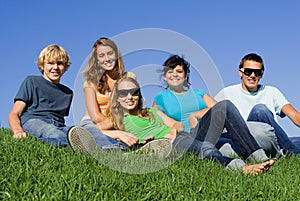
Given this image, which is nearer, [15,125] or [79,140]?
[79,140]

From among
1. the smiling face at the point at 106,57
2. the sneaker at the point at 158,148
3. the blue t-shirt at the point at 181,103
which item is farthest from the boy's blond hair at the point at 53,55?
the sneaker at the point at 158,148

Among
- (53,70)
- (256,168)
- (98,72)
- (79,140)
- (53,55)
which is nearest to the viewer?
(256,168)

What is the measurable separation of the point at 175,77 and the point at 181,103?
377mm

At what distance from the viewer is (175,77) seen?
6.03 m

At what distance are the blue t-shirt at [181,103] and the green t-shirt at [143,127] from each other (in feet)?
0.77

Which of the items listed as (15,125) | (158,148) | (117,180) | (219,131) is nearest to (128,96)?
(158,148)

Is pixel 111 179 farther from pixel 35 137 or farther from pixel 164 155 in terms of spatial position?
pixel 35 137

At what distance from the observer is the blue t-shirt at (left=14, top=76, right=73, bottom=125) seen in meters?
6.43

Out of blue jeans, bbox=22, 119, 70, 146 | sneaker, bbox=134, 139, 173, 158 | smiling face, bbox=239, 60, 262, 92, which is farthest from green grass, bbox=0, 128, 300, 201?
smiling face, bbox=239, 60, 262, 92

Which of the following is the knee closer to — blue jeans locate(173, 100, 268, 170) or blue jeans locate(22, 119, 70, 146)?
blue jeans locate(173, 100, 268, 170)

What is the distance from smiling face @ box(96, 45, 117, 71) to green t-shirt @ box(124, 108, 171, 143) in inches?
29.8

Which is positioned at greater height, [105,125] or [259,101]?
[259,101]

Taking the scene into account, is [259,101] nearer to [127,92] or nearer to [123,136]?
[127,92]

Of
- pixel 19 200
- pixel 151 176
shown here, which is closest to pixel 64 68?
pixel 151 176
